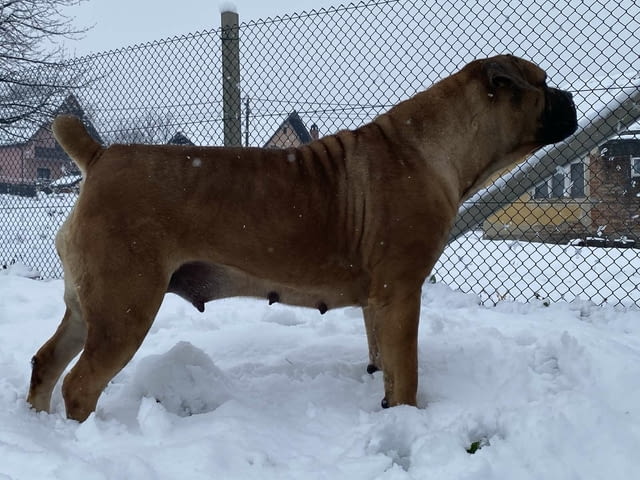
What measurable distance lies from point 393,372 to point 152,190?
138cm

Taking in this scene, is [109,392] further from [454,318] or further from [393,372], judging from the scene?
[454,318]

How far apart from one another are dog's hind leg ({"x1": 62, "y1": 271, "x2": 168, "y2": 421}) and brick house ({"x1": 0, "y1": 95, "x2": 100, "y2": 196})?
5.67 meters

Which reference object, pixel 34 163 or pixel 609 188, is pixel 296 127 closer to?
pixel 609 188

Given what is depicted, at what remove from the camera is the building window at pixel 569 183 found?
19.2 ft

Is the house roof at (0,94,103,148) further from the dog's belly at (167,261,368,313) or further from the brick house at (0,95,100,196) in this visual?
the dog's belly at (167,261,368,313)

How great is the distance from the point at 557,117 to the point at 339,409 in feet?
6.18

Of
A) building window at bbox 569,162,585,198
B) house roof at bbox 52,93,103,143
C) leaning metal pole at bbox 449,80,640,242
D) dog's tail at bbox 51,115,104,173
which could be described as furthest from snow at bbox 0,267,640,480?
house roof at bbox 52,93,103,143

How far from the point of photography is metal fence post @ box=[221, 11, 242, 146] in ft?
18.3

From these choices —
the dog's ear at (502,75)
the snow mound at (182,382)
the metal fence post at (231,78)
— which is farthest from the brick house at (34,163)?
the dog's ear at (502,75)

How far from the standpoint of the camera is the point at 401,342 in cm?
283

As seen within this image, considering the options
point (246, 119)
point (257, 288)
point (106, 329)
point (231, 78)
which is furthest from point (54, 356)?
point (231, 78)

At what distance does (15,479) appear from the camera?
1.94 m

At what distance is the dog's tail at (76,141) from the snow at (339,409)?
41.8 inches

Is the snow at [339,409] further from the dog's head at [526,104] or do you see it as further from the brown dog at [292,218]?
the dog's head at [526,104]
